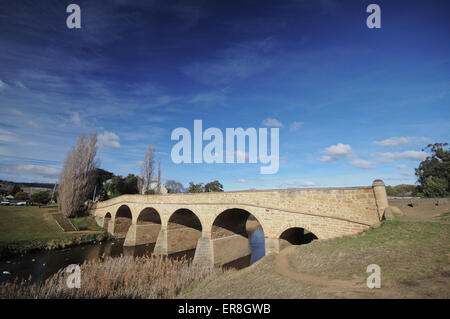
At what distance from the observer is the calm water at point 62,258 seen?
16609mm

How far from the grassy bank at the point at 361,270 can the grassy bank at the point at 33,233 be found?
73.8 ft

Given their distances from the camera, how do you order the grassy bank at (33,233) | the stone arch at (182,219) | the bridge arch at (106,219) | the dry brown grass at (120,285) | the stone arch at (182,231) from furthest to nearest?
the bridge arch at (106,219) < the stone arch at (182,219) < the stone arch at (182,231) < the grassy bank at (33,233) < the dry brown grass at (120,285)

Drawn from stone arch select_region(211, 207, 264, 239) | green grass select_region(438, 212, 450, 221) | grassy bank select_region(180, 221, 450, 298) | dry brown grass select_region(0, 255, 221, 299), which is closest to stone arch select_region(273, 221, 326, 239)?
grassy bank select_region(180, 221, 450, 298)

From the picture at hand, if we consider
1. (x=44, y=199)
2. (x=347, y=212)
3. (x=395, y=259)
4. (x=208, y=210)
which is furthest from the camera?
(x=44, y=199)

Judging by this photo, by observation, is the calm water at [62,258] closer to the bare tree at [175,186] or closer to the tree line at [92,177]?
the tree line at [92,177]

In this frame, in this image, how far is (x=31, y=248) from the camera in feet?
73.2

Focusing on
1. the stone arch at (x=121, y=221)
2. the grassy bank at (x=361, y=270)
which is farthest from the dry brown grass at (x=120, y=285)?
the stone arch at (x=121, y=221)

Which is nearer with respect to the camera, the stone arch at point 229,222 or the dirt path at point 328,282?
the dirt path at point 328,282

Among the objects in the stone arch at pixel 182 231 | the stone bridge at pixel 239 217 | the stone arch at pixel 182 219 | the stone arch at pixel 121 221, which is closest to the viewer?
the stone bridge at pixel 239 217

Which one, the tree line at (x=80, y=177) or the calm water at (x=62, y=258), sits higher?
the tree line at (x=80, y=177)
